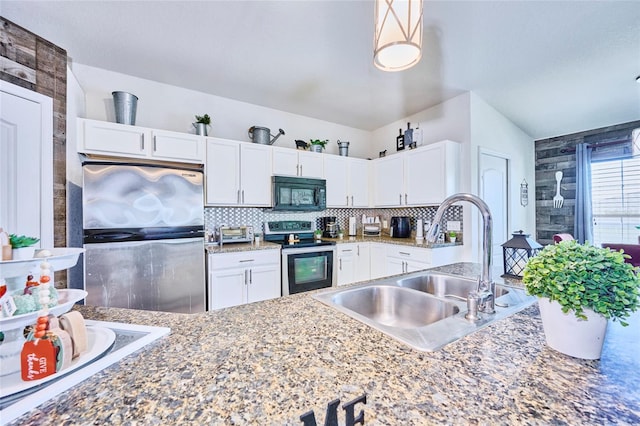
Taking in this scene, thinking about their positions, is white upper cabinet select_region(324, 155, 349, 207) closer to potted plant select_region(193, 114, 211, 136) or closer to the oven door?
the oven door

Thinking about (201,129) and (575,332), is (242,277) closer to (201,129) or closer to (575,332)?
(201,129)

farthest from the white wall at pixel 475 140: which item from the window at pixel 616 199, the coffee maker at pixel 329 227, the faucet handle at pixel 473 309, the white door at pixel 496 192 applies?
the faucet handle at pixel 473 309

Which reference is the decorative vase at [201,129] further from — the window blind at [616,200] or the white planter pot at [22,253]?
the window blind at [616,200]

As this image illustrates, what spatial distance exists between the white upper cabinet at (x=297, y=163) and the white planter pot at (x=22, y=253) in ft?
8.31

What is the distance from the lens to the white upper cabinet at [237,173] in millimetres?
2779

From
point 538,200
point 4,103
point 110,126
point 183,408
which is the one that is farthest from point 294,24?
point 538,200

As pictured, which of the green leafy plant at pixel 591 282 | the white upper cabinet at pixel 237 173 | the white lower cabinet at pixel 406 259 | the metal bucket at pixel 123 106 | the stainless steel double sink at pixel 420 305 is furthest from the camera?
the white lower cabinet at pixel 406 259

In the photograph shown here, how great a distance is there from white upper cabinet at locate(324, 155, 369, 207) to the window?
318 cm

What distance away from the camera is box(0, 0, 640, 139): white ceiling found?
6.25ft

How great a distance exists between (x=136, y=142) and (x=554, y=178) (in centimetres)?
552

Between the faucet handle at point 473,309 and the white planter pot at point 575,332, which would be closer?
the white planter pot at point 575,332

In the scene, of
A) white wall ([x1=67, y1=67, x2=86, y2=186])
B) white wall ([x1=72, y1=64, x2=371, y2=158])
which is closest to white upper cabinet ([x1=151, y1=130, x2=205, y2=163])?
white wall ([x1=72, y1=64, x2=371, y2=158])

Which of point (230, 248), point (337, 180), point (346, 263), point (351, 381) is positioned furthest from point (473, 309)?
point (337, 180)

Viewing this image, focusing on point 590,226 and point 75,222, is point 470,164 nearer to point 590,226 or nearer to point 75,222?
point 590,226
